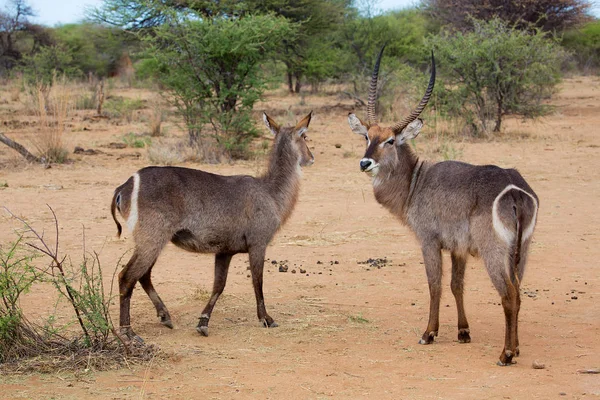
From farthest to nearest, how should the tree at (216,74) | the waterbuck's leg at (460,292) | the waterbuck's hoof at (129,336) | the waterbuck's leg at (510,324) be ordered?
1. the tree at (216,74)
2. the waterbuck's leg at (460,292)
3. the waterbuck's hoof at (129,336)
4. the waterbuck's leg at (510,324)

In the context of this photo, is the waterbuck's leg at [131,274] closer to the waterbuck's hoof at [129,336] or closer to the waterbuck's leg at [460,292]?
the waterbuck's hoof at [129,336]

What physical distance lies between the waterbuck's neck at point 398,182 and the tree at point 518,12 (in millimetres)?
19437

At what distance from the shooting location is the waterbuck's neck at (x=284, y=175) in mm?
6762

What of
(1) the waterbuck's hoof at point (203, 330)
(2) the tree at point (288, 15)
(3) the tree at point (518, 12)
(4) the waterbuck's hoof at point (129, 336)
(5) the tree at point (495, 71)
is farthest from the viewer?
(3) the tree at point (518, 12)

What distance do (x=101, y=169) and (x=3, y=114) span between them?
891 cm

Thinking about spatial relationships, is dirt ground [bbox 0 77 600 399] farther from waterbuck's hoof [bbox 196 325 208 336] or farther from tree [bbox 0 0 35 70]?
tree [bbox 0 0 35 70]

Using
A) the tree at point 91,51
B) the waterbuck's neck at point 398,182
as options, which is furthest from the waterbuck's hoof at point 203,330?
the tree at point 91,51

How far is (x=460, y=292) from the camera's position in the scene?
6.12 metres

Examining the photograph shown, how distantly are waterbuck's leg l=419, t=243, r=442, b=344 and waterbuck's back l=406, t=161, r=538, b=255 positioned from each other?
8 cm

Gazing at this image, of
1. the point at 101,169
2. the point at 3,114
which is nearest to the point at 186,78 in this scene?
the point at 101,169

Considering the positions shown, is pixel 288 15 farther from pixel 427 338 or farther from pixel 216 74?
pixel 427 338

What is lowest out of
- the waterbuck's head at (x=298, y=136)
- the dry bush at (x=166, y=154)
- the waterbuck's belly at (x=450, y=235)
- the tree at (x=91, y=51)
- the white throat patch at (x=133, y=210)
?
the dry bush at (x=166, y=154)

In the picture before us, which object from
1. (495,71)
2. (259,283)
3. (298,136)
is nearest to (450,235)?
(259,283)

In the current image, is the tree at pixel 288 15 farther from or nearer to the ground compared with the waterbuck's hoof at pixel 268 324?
farther from the ground
